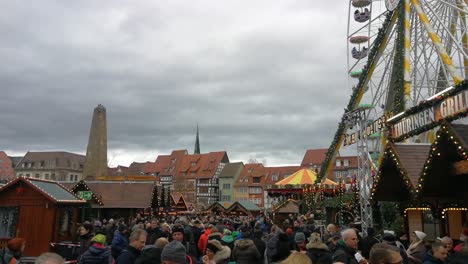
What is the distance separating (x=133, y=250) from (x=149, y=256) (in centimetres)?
63

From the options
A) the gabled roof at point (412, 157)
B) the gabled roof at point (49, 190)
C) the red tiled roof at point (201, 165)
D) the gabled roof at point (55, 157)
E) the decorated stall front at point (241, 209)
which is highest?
the gabled roof at point (55, 157)

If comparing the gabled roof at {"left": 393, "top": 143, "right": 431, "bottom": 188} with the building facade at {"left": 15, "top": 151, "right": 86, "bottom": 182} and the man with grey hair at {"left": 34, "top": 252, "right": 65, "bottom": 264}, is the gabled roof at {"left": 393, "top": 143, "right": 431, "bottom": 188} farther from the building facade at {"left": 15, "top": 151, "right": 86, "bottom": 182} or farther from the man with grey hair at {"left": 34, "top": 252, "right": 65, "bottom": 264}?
the building facade at {"left": 15, "top": 151, "right": 86, "bottom": 182}

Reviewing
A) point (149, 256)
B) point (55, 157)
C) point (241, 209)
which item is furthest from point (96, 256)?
point (55, 157)

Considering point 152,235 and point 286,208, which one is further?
point 286,208

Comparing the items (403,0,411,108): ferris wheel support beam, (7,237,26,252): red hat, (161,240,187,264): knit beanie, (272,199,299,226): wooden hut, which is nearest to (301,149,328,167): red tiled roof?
(272,199,299,226): wooden hut

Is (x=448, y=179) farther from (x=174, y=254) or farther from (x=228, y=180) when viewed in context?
(x=228, y=180)

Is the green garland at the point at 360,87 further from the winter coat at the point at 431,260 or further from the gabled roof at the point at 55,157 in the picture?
the gabled roof at the point at 55,157

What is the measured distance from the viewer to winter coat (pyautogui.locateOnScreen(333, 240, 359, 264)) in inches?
206

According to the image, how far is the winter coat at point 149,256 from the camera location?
16.1ft

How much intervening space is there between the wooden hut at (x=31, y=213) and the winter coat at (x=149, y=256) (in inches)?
372

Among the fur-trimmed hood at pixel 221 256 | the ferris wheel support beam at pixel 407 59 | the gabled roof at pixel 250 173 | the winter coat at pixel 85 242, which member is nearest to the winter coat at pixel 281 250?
the fur-trimmed hood at pixel 221 256

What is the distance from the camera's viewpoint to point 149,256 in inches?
194

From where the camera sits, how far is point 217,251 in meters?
5.46

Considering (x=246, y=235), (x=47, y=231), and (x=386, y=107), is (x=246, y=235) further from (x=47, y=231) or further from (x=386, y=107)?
(x=386, y=107)
